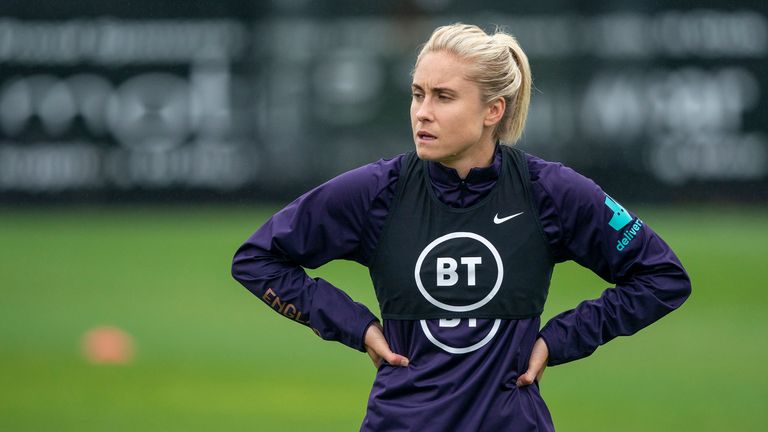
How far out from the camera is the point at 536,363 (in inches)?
170

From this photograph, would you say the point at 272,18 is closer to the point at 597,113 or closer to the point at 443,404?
the point at 597,113

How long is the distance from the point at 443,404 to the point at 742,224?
569 inches

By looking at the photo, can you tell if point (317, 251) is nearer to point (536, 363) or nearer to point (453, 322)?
point (453, 322)

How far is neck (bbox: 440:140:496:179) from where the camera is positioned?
4355 millimetres

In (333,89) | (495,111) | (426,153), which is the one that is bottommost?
(333,89)

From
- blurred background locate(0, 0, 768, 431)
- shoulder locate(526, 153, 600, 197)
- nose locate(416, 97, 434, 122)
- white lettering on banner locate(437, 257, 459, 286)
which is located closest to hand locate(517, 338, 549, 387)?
white lettering on banner locate(437, 257, 459, 286)

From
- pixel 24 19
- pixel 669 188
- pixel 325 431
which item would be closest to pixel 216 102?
pixel 24 19

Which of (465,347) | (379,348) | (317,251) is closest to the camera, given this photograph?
(465,347)

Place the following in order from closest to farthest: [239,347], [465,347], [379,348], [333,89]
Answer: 1. [465,347]
2. [379,348]
3. [239,347]
4. [333,89]

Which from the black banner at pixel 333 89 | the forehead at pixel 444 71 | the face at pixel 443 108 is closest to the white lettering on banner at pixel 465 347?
the face at pixel 443 108

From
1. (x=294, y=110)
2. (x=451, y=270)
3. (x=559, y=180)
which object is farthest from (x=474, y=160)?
(x=294, y=110)

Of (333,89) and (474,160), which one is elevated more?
(474,160)

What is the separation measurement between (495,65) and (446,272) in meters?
0.67

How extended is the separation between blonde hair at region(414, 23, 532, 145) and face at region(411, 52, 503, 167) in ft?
0.09
